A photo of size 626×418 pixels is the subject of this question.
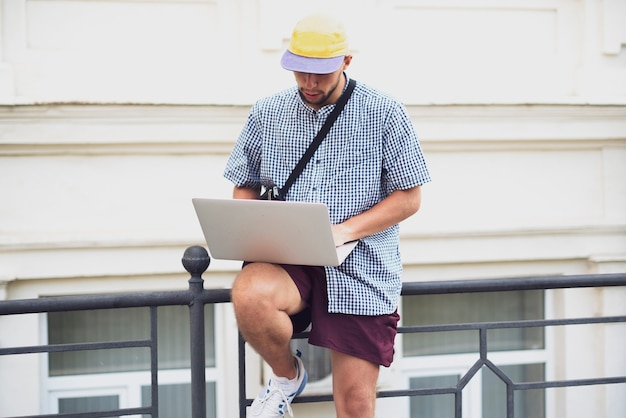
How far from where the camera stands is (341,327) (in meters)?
2.77

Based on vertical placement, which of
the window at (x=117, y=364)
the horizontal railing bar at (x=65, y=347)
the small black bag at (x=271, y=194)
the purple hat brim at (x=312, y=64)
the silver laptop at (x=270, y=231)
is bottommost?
the window at (x=117, y=364)

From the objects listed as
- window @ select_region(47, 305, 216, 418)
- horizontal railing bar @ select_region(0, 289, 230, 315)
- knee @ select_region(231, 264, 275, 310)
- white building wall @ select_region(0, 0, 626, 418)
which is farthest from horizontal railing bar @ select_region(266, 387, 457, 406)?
window @ select_region(47, 305, 216, 418)

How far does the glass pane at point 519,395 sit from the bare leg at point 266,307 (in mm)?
3296

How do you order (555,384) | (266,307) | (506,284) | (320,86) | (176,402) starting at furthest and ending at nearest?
1. (176,402)
2. (555,384)
3. (506,284)
4. (320,86)
5. (266,307)

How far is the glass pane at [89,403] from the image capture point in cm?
520

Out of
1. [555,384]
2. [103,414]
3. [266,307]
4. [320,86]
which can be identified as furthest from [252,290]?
[555,384]

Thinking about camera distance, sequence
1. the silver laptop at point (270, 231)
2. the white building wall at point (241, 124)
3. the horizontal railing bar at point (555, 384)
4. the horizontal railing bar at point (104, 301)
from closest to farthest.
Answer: the silver laptop at point (270, 231), the horizontal railing bar at point (104, 301), the horizontal railing bar at point (555, 384), the white building wall at point (241, 124)

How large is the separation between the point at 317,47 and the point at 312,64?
6 centimetres

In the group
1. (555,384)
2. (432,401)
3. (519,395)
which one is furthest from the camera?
(519,395)

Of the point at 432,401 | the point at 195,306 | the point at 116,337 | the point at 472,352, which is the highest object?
the point at 195,306

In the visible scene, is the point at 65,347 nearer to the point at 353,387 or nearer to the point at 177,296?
the point at 177,296

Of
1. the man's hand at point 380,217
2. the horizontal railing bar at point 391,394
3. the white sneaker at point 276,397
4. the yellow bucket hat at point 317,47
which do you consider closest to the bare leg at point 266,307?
the white sneaker at point 276,397

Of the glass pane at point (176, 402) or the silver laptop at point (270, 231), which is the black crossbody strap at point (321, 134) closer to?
the silver laptop at point (270, 231)

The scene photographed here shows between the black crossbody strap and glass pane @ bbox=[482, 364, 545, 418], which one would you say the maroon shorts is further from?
glass pane @ bbox=[482, 364, 545, 418]
